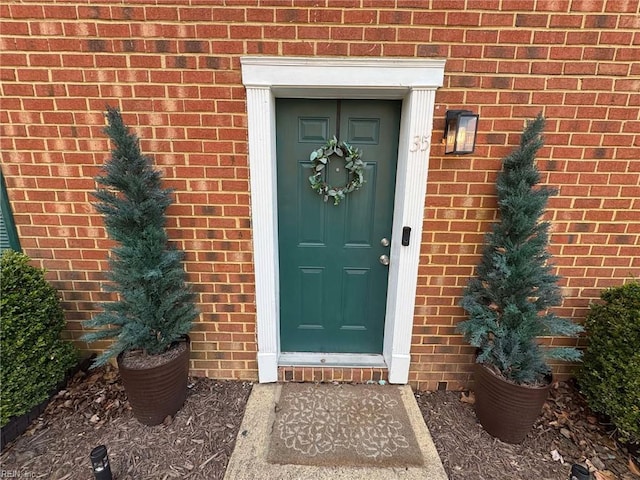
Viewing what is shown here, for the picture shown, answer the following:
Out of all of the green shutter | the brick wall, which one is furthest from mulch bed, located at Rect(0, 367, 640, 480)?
the green shutter

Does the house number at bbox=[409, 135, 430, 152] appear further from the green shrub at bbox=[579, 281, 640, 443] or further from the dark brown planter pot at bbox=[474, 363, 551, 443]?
the green shrub at bbox=[579, 281, 640, 443]

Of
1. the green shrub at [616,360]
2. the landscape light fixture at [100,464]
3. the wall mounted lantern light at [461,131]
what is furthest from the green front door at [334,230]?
the green shrub at [616,360]

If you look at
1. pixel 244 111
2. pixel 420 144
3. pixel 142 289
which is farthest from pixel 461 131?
pixel 142 289

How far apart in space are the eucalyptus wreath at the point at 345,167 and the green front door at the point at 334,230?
0.16 feet

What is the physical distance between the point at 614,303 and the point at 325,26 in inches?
110

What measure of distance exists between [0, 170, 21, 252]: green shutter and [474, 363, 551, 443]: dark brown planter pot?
3.61 m

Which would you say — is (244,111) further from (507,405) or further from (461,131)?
(507,405)

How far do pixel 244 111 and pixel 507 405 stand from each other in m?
2.71

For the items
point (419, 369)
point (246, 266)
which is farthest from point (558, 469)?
point (246, 266)

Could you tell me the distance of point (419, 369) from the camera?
2.71 metres

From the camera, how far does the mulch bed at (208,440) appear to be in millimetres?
2043

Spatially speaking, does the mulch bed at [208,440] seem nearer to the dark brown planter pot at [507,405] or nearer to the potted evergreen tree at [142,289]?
the dark brown planter pot at [507,405]

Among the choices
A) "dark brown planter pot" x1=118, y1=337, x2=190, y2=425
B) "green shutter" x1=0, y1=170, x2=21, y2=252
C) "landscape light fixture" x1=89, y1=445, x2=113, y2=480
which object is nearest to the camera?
"landscape light fixture" x1=89, y1=445, x2=113, y2=480

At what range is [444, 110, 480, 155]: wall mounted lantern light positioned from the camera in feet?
6.85
